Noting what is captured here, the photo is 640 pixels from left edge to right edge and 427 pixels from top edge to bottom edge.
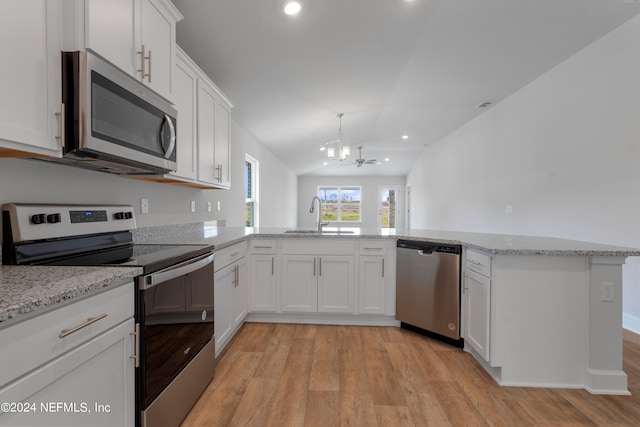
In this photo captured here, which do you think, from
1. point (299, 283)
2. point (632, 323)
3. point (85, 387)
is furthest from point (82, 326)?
point (632, 323)

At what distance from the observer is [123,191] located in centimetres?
192

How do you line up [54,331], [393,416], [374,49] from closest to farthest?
[54,331] < [393,416] < [374,49]

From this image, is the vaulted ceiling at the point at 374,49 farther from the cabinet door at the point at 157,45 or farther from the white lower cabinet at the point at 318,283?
the white lower cabinet at the point at 318,283

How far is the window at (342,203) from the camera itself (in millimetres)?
11227

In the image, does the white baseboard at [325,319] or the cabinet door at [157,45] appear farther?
the white baseboard at [325,319]

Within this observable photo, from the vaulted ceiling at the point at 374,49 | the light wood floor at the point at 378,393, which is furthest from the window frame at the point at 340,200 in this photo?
the light wood floor at the point at 378,393

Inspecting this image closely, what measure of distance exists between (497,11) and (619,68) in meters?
1.47

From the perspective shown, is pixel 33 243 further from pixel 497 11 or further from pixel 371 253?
pixel 497 11

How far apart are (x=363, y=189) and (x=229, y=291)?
9439mm

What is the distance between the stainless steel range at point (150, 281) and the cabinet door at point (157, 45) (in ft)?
2.59

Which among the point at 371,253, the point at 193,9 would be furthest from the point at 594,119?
the point at 193,9

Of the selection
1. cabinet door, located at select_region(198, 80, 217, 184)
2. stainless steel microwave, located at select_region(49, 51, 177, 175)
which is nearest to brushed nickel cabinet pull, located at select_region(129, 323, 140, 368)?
stainless steel microwave, located at select_region(49, 51, 177, 175)

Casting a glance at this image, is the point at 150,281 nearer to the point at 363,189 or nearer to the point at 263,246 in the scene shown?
the point at 263,246

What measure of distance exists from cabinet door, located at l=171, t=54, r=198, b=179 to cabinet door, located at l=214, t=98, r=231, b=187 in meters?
0.39
